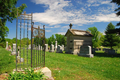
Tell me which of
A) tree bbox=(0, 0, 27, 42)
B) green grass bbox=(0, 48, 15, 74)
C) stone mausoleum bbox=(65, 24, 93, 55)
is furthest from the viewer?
stone mausoleum bbox=(65, 24, 93, 55)

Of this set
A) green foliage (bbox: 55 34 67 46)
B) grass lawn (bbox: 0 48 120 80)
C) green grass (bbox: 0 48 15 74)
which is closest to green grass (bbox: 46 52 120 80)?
grass lawn (bbox: 0 48 120 80)

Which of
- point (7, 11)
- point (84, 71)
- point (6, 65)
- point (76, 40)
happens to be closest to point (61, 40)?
point (76, 40)

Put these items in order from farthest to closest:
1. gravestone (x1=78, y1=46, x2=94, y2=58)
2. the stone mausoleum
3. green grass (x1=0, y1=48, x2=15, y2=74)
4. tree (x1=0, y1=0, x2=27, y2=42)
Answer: the stone mausoleum < gravestone (x1=78, y1=46, x2=94, y2=58) < tree (x1=0, y1=0, x2=27, y2=42) < green grass (x1=0, y1=48, x2=15, y2=74)

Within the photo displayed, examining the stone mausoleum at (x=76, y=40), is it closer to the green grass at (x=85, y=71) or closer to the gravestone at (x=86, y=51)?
the gravestone at (x=86, y=51)

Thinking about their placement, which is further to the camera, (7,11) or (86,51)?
(86,51)

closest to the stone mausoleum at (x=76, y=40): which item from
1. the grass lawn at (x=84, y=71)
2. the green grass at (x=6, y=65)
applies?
the grass lawn at (x=84, y=71)

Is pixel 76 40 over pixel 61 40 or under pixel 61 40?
under

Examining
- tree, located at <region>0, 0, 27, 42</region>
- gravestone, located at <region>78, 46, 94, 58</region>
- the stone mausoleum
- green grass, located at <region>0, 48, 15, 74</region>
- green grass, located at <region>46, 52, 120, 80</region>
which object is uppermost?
tree, located at <region>0, 0, 27, 42</region>

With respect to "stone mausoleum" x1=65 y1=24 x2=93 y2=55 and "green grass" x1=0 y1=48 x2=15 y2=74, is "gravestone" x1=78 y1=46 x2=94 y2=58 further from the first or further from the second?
"green grass" x1=0 y1=48 x2=15 y2=74

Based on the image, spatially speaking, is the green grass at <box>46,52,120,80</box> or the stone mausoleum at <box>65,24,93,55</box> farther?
the stone mausoleum at <box>65,24,93,55</box>

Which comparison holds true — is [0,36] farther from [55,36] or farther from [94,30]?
[55,36]

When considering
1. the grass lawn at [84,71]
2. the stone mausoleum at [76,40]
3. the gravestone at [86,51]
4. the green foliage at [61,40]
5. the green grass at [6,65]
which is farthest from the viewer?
the green foliage at [61,40]

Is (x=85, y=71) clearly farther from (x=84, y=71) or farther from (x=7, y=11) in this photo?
(x=7, y=11)

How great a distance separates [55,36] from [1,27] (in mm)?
48742
